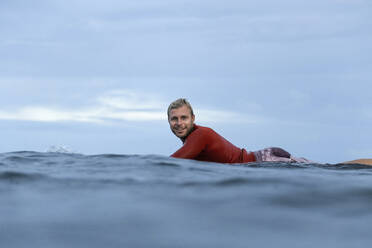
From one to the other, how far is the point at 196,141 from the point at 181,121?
467mm

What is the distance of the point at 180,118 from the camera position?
7.14m

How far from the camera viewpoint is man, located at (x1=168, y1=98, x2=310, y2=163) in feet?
22.5

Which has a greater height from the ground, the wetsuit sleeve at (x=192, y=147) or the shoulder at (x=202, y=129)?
the shoulder at (x=202, y=129)

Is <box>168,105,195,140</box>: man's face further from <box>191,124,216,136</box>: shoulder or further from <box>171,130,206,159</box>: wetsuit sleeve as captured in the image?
<box>171,130,206,159</box>: wetsuit sleeve

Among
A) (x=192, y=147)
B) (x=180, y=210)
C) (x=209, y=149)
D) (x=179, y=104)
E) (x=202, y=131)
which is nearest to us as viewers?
(x=180, y=210)

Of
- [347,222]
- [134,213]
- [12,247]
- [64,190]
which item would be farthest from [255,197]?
[12,247]

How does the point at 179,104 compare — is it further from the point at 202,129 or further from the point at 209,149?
the point at 209,149

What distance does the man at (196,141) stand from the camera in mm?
6863

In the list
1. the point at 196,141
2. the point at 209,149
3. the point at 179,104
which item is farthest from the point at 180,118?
the point at 209,149

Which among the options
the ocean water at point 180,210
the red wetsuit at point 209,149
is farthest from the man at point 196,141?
the ocean water at point 180,210

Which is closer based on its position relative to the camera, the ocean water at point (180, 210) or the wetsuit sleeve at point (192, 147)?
the ocean water at point (180, 210)

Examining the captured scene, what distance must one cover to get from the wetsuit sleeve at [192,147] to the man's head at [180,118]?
288mm

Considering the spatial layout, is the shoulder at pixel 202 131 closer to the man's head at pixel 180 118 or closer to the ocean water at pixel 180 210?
the man's head at pixel 180 118

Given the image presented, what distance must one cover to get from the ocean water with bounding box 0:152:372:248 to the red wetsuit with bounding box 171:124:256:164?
1.78 meters
